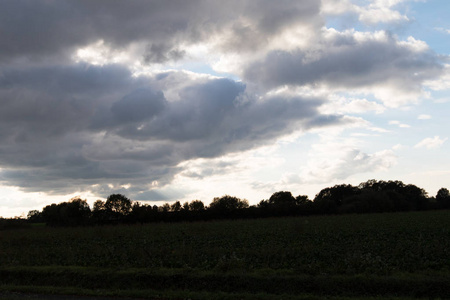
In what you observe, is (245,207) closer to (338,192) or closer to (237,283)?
(338,192)

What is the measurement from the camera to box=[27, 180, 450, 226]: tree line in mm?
80312

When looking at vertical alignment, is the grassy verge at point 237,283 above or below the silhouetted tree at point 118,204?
below

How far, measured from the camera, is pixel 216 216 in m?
79.2

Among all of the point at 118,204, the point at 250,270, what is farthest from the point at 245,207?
the point at 250,270

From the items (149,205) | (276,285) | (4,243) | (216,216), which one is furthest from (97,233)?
(149,205)

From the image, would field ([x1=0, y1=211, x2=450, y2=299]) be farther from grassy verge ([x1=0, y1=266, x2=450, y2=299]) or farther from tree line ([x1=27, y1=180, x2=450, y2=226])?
tree line ([x1=27, y1=180, x2=450, y2=226])

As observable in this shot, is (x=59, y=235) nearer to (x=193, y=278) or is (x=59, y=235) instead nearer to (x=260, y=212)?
(x=193, y=278)

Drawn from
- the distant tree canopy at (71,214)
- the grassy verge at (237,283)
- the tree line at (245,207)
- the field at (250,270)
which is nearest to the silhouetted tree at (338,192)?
the tree line at (245,207)

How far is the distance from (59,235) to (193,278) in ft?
81.3

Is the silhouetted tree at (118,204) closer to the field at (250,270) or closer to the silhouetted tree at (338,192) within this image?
the silhouetted tree at (338,192)

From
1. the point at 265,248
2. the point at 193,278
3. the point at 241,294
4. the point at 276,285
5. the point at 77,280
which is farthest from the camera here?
the point at 265,248

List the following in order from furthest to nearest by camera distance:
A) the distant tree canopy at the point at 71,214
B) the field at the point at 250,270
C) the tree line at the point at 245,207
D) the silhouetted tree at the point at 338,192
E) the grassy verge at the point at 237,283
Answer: the silhouetted tree at the point at 338,192 < the distant tree canopy at the point at 71,214 < the tree line at the point at 245,207 < the field at the point at 250,270 < the grassy verge at the point at 237,283

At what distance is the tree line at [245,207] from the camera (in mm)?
80312

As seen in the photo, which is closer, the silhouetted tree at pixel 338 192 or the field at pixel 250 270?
the field at pixel 250 270
